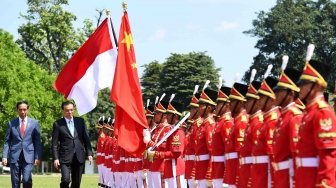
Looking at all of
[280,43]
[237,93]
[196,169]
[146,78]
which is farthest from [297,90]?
Answer: [146,78]

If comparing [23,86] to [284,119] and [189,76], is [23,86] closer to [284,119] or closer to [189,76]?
[189,76]

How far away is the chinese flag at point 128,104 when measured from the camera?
14461 millimetres

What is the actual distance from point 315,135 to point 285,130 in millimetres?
734

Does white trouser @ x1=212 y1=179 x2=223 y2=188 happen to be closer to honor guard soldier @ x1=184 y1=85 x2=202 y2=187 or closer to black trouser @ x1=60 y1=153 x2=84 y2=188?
honor guard soldier @ x1=184 y1=85 x2=202 y2=187

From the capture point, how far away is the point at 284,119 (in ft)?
26.8

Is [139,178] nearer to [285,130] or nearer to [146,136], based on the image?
[146,136]

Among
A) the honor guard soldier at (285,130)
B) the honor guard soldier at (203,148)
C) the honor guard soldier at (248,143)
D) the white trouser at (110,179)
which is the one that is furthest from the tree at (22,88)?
the honor guard soldier at (285,130)

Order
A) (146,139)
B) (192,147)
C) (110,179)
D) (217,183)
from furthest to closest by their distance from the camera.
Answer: (110,179) → (146,139) → (192,147) → (217,183)

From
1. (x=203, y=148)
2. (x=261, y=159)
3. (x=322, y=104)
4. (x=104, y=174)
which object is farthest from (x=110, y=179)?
(x=322, y=104)

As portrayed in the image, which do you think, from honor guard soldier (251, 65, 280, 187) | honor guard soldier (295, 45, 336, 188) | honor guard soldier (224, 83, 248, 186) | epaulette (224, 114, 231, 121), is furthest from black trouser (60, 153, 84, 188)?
honor guard soldier (295, 45, 336, 188)

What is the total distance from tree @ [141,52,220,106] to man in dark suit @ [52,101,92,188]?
50979 mm

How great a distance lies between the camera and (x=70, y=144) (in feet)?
51.2

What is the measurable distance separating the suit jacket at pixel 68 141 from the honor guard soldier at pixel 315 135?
27.6ft

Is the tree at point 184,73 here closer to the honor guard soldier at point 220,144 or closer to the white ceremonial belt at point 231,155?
the honor guard soldier at point 220,144
